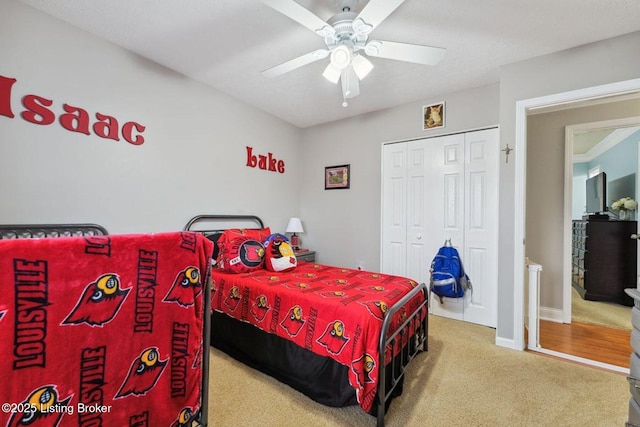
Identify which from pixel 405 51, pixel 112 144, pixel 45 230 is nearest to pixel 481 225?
pixel 405 51

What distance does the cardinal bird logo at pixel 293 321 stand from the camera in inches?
72.8

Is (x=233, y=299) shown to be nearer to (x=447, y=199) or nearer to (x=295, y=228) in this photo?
(x=295, y=228)

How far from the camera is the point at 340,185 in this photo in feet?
13.4

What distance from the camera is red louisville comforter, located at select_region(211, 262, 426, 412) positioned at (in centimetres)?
154

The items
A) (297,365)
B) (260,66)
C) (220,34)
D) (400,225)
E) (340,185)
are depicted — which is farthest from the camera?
(340,185)

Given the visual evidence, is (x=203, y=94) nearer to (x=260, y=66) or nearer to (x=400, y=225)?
(x=260, y=66)

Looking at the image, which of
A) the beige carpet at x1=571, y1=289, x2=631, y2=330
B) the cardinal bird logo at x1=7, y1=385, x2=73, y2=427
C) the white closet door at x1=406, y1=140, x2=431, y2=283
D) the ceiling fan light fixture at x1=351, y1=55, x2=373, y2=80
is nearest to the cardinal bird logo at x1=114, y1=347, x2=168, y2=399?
the cardinal bird logo at x1=7, y1=385, x2=73, y2=427

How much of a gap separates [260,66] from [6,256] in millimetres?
2537

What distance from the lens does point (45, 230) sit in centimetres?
199

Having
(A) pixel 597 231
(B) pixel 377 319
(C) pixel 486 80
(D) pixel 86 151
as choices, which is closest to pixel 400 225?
(C) pixel 486 80

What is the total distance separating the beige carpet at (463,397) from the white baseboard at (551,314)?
45.0 inches

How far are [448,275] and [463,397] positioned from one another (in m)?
1.39

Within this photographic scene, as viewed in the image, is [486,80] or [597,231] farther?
[597,231]

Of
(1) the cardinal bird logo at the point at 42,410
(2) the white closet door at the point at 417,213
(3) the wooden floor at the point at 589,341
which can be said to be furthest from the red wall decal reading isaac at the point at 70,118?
(3) the wooden floor at the point at 589,341
